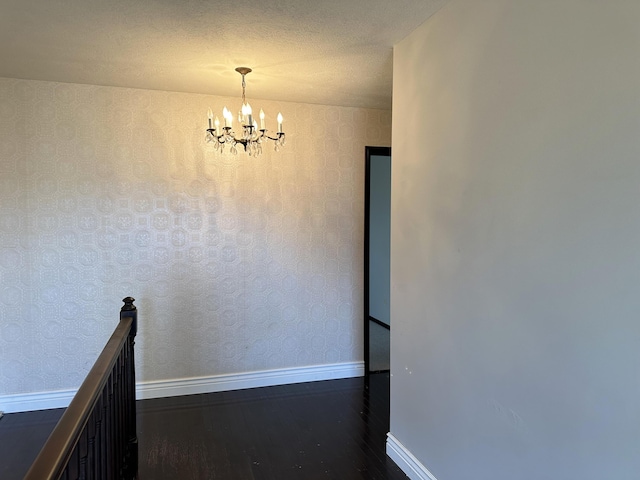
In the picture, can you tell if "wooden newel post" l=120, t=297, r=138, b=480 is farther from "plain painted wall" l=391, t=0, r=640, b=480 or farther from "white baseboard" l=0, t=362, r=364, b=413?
"plain painted wall" l=391, t=0, r=640, b=480

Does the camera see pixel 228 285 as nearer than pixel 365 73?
No

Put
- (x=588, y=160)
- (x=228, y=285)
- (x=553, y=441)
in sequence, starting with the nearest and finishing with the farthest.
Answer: (x=588, y=160)
(x=553, y=441)
(x=228, y=285)

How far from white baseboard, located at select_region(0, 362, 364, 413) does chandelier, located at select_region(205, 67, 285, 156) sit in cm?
189

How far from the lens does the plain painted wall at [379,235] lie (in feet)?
18.7

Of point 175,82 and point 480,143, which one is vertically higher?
point 175,82

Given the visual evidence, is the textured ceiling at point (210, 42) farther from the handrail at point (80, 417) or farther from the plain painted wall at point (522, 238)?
the handrail at point (80, 417)

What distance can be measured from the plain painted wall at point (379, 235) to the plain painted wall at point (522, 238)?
3.21 m

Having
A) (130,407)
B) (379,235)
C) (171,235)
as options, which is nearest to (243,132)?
(171,235)

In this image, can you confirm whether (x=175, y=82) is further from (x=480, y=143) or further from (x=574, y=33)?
(x=574, y=33)

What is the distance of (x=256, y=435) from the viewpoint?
2.90m

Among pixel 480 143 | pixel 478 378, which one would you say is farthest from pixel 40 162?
pixel 478 378

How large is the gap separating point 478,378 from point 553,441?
16.2 inches

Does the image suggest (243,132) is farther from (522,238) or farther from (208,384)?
(522,238)

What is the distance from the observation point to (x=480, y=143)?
1855 millimetres
